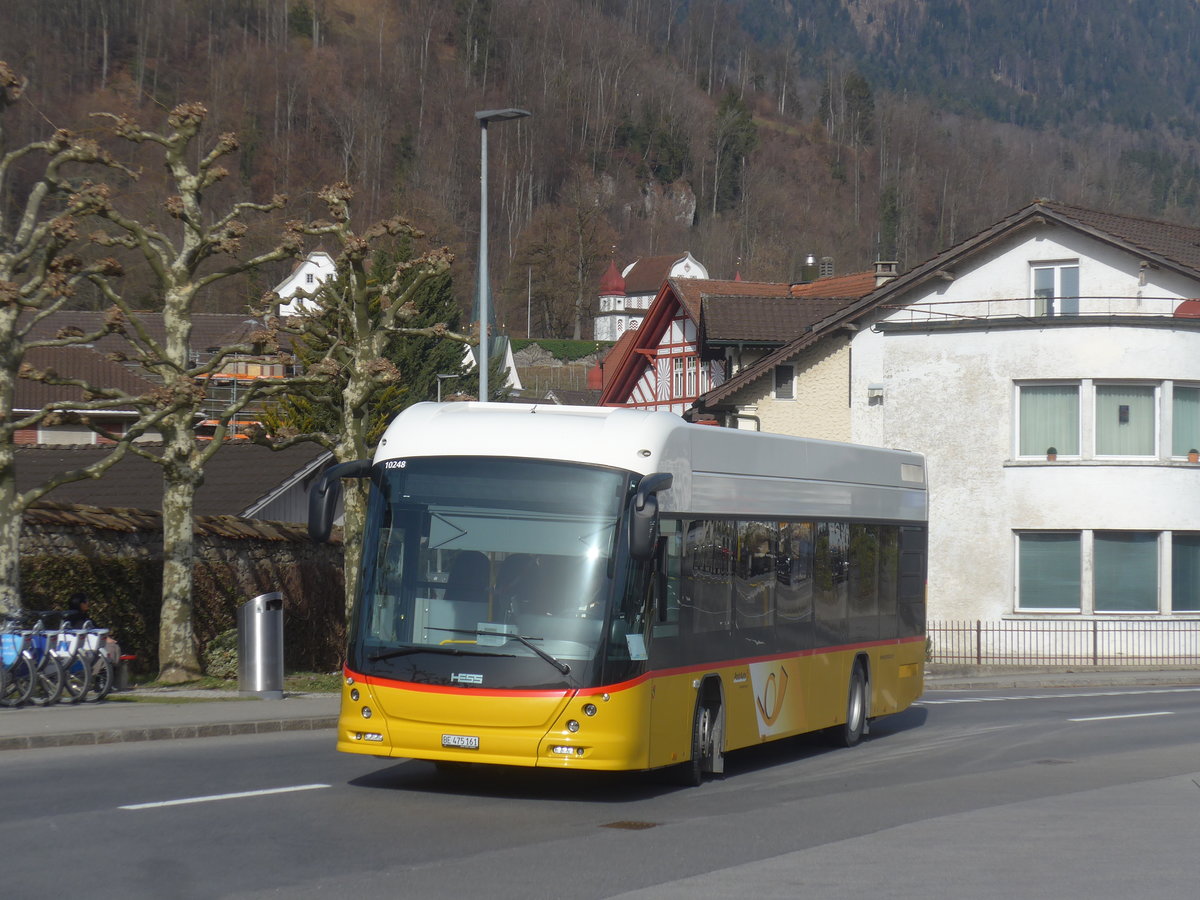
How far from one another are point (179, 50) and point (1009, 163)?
83.0 meters

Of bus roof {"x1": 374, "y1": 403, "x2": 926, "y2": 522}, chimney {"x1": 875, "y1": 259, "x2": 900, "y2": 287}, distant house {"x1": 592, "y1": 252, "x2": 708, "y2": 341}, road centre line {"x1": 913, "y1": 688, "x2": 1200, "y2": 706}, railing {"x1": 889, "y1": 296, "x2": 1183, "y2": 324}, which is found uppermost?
distant house {"x1": 592, "y1": 252, "x2": 708, "y2": 341}

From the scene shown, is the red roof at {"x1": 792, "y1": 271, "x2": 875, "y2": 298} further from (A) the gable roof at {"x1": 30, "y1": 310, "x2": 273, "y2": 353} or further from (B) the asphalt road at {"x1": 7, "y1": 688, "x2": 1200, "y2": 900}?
(B) the asphalt road at {"x1": 7, "y1": 688, "x2": 1200, "y2": 900}

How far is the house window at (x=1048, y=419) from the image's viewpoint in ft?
120

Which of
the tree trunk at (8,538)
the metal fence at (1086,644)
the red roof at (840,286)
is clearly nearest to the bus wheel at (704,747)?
the tree trunk at (8,538)

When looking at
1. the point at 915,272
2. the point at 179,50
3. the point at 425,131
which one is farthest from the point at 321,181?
the point at 915,272

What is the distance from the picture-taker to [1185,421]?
36.3 meters

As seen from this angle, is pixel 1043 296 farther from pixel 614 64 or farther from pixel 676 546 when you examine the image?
pixel 614 64

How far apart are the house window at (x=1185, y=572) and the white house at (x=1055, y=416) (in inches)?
1.5

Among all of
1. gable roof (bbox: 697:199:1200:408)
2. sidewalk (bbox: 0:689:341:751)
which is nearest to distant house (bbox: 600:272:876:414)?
gable roof (bbox: 697:199:1200:408)

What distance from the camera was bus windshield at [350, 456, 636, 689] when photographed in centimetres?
1147

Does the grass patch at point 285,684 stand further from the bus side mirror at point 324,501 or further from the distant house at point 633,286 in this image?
the distant house at point 633,286

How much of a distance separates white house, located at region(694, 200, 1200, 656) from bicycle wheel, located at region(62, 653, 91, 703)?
77.2 feet

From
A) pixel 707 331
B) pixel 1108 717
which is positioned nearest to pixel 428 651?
pixel 1108 717

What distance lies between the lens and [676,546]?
1266 cm
